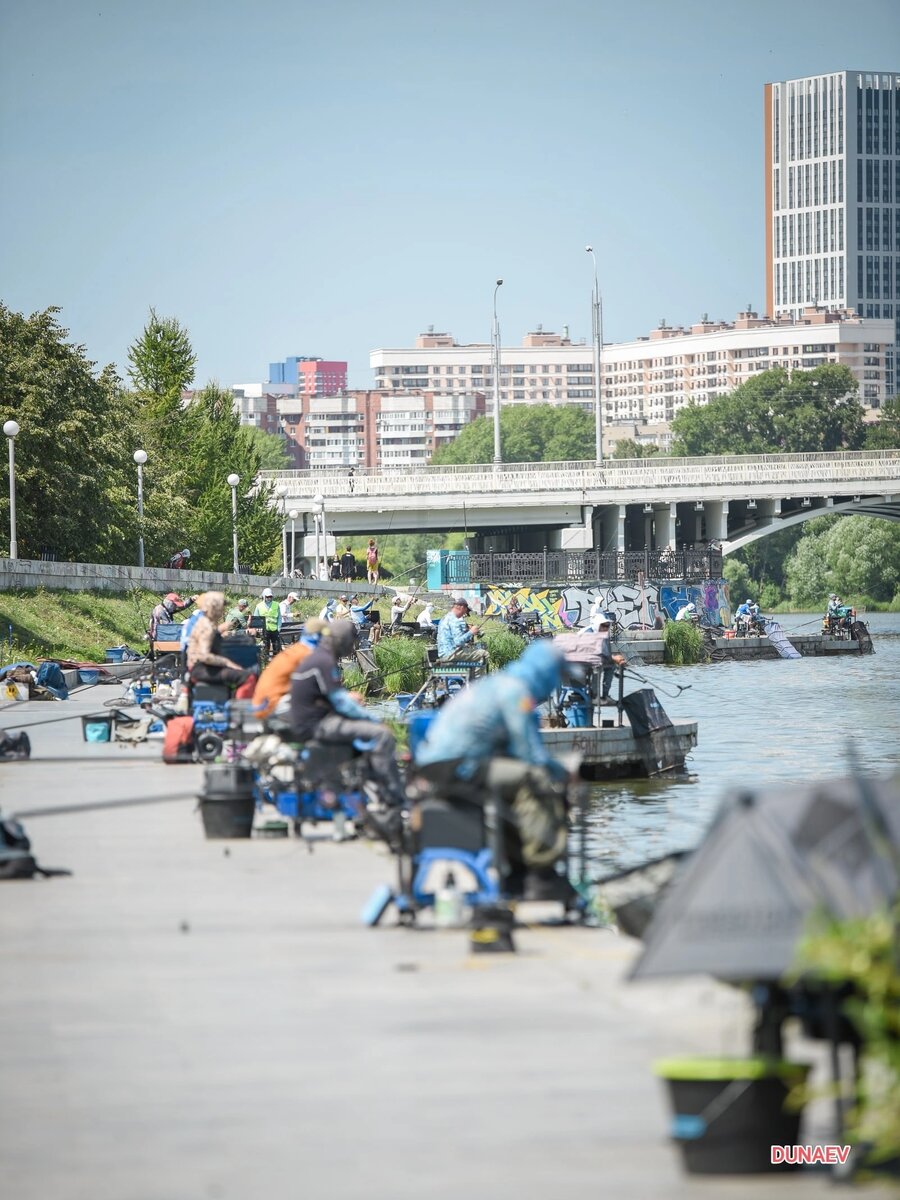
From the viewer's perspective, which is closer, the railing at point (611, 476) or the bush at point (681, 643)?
the bush at point (681, 643)

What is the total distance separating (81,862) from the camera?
11.3 metres

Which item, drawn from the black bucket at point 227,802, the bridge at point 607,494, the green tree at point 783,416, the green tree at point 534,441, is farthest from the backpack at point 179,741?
the green tree at point 534,441

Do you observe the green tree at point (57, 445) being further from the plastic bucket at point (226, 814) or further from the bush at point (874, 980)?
the bush at point (874, 980)

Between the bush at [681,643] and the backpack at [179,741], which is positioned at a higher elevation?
the backpack at [179,741]

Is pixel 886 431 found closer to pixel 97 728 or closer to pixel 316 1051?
pixel 97 728

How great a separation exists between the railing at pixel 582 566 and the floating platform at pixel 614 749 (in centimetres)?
5561

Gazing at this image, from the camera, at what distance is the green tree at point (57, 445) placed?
163 ft

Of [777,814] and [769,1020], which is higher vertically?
[777,814]

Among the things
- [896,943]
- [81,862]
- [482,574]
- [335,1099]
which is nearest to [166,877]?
[81,862]

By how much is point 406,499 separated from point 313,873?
72.6 metres

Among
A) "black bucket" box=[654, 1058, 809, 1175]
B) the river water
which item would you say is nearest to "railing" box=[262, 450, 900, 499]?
the river water

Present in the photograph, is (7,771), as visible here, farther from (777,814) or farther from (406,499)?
(406,499)

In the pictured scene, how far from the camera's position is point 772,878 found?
5.44 metres

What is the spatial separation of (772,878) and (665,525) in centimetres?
8437
